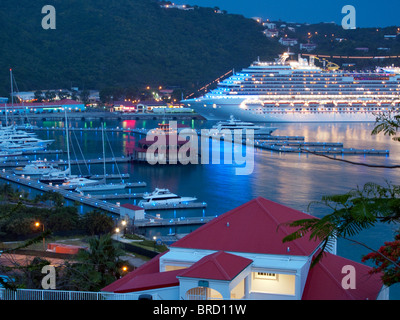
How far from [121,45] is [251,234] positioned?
92.8 m

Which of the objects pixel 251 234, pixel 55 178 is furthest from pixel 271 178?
pixel 251 234

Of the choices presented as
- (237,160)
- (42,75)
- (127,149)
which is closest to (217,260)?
(237,160)

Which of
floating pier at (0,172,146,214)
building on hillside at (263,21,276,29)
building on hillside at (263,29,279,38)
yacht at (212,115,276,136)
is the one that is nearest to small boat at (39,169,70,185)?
floating pier at (0,172,146,214)

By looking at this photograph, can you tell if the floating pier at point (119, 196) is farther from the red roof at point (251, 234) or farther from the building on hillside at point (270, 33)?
the building on hillside at point (270, 33)

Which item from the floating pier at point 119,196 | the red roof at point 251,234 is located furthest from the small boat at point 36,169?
the red roof at point 251,234

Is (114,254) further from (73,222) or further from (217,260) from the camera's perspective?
(73,222)

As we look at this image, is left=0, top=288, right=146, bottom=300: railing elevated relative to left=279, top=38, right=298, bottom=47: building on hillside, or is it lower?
lower

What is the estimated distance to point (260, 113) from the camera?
5575 cm

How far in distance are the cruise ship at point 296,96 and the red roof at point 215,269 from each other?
4768cm

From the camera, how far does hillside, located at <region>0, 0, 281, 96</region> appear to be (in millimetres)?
85938

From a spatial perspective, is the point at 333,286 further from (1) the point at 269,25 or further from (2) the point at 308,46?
(1) the point at 269,25

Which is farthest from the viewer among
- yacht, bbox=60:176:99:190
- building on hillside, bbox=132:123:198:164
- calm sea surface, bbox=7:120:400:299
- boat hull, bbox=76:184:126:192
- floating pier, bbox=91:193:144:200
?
building on hillside, bbox=132:123:198:164

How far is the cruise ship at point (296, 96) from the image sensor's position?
55969 mm

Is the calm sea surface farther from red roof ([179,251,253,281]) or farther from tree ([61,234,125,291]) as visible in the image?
tree ([61,234,125,291])
